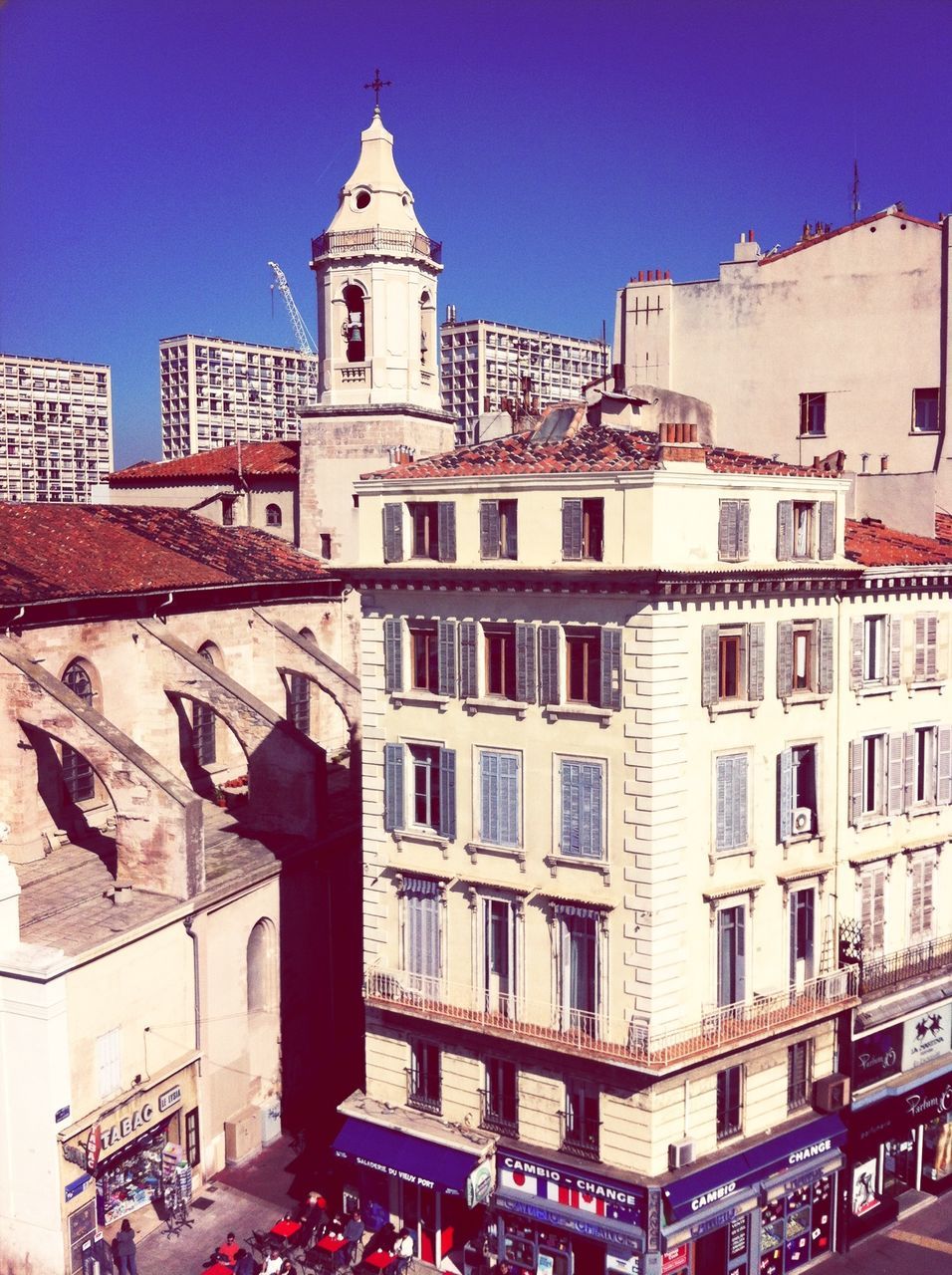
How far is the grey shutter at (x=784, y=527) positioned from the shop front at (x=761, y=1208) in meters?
11.7

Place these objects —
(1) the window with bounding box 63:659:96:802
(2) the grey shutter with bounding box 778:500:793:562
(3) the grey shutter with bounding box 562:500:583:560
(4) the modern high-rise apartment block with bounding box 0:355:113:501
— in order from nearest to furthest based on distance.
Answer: (3) the grey shutter with bounding box 562:500:583:560 → (2) the grey shutter with bounding box 778:500:793:562 → (1) the window with bounding box 63:659:96:802 → (4) the modern high-rise apartment block with bounding box 0:355:113:501

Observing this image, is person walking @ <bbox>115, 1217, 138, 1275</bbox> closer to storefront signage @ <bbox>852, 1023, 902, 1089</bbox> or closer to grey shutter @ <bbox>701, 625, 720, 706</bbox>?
storefront signage @ <bbox>852, 1023, 902, 1089</bbox>

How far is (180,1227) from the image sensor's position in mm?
27969

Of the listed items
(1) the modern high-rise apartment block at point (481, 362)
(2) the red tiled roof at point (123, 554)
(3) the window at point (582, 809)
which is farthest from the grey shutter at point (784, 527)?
(1) the modern high-rise apartment block at point (481, 362)

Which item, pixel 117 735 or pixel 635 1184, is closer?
pixel 635 1184

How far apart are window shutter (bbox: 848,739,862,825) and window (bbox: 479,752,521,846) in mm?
7230

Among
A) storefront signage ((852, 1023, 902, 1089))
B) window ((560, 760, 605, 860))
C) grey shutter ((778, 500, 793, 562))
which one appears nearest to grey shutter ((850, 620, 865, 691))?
grey shutter ((778, 500, 793, 562))

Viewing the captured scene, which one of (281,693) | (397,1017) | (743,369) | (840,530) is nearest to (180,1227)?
(397,1017)

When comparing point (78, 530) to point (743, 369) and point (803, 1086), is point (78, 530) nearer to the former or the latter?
point (743, 369)

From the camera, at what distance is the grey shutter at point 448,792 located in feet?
83.6

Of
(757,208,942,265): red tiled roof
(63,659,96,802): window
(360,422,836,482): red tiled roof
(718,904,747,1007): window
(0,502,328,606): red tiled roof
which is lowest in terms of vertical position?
(718,904,747,1007): window

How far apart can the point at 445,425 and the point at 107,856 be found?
2206 cm

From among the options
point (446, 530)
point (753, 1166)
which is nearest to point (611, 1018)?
point (753, 1166)

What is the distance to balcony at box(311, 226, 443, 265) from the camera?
43.3 metres
